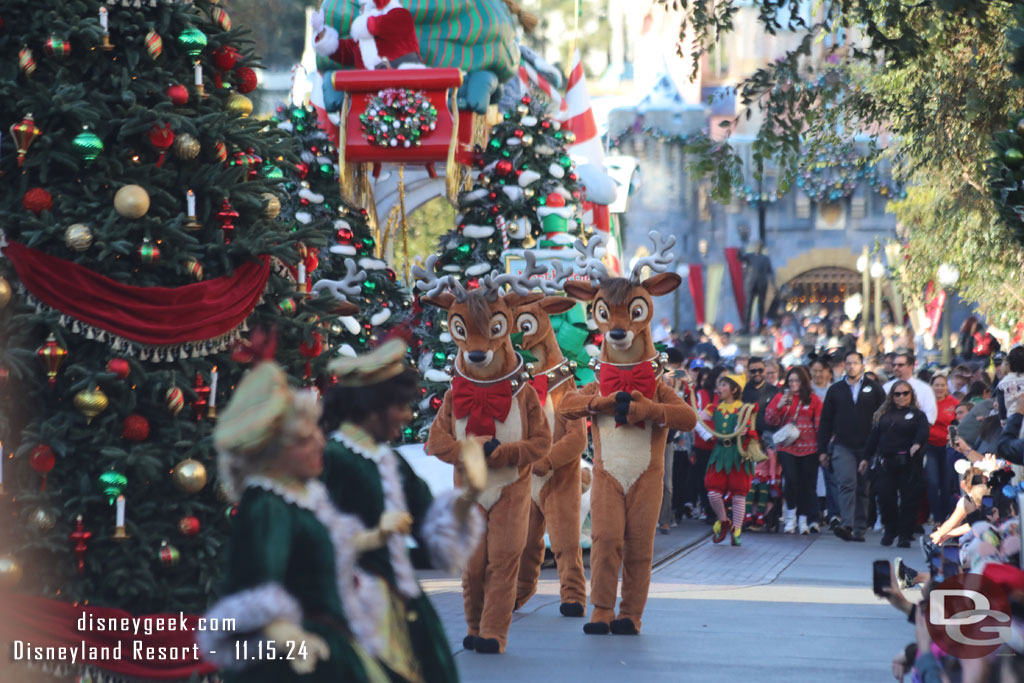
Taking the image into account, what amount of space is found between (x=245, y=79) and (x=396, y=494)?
303cm

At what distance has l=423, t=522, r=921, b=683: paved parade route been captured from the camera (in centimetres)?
804

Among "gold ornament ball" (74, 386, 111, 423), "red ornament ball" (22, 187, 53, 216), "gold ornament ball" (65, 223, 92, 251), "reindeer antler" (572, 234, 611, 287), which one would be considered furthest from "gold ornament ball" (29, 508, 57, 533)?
"reindeer antler" (572, 234, 611, 287)

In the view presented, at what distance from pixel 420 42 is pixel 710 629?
724 cm

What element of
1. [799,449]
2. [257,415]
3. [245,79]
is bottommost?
[799,449]

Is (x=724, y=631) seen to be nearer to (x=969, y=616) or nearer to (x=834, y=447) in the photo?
(x=969, y=616)

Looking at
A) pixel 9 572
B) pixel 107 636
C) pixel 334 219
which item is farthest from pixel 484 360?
pixel 334 219

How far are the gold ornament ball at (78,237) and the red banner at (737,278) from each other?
135 feet

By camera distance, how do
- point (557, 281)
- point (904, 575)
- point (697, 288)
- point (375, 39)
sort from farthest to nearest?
point (697, 288) → point (375, 39) → point (557, 281) → point (904, 575)

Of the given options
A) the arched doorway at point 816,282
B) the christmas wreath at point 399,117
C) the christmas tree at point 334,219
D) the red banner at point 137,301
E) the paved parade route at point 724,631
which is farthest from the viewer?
the arched doorway at point 816,282

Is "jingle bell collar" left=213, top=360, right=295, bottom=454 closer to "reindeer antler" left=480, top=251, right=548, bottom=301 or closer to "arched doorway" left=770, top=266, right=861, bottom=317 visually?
"reindeer antler" left=480, top=251, right=548, bottom=301

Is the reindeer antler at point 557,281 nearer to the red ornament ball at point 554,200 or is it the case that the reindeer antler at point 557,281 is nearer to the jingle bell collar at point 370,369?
the red ornament ball at point 554,200

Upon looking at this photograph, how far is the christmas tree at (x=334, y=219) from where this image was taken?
44.9ft

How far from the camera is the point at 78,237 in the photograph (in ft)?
20.8

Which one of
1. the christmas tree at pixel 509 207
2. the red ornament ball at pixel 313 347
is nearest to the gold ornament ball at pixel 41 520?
the red ornament ball at pixel 313 347
